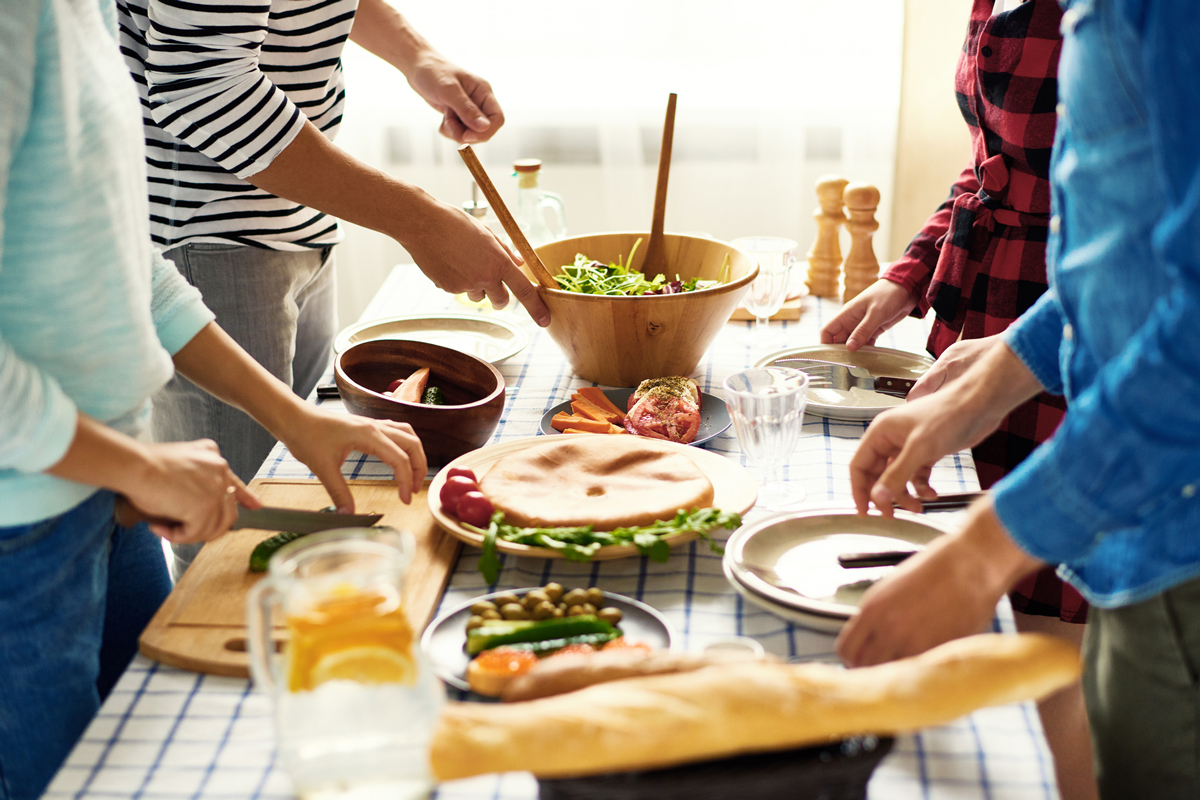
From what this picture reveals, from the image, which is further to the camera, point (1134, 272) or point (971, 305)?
point (971, 305)

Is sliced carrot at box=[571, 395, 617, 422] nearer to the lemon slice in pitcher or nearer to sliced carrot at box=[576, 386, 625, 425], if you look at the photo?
sliced carrot at box=[576, 386, 625, 425]

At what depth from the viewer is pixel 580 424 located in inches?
56.3

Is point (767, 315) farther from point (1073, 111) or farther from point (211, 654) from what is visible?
point (211, 654)

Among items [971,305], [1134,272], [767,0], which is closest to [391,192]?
[971,305]

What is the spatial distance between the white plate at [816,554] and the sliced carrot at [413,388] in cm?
55

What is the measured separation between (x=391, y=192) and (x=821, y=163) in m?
2.27

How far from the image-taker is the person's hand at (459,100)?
1806 mm

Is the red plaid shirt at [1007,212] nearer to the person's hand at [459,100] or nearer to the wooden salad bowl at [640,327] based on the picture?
the wooden salad bowl at [640,327]

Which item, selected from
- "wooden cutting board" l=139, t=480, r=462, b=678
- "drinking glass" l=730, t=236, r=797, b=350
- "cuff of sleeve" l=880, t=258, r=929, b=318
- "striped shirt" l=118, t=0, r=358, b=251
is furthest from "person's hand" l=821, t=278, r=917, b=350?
"striped shirt" l=118, t=0, r=358, b=251

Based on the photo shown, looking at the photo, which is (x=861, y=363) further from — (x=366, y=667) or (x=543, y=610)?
(x=366, y=667)

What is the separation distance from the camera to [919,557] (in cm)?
79

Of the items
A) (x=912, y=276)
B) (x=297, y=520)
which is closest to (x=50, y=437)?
(x=297, y=520)

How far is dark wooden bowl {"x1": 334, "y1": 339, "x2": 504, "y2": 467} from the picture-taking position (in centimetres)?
133

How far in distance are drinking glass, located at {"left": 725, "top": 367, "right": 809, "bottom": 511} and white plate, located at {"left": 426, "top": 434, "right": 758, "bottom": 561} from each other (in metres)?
0.04
